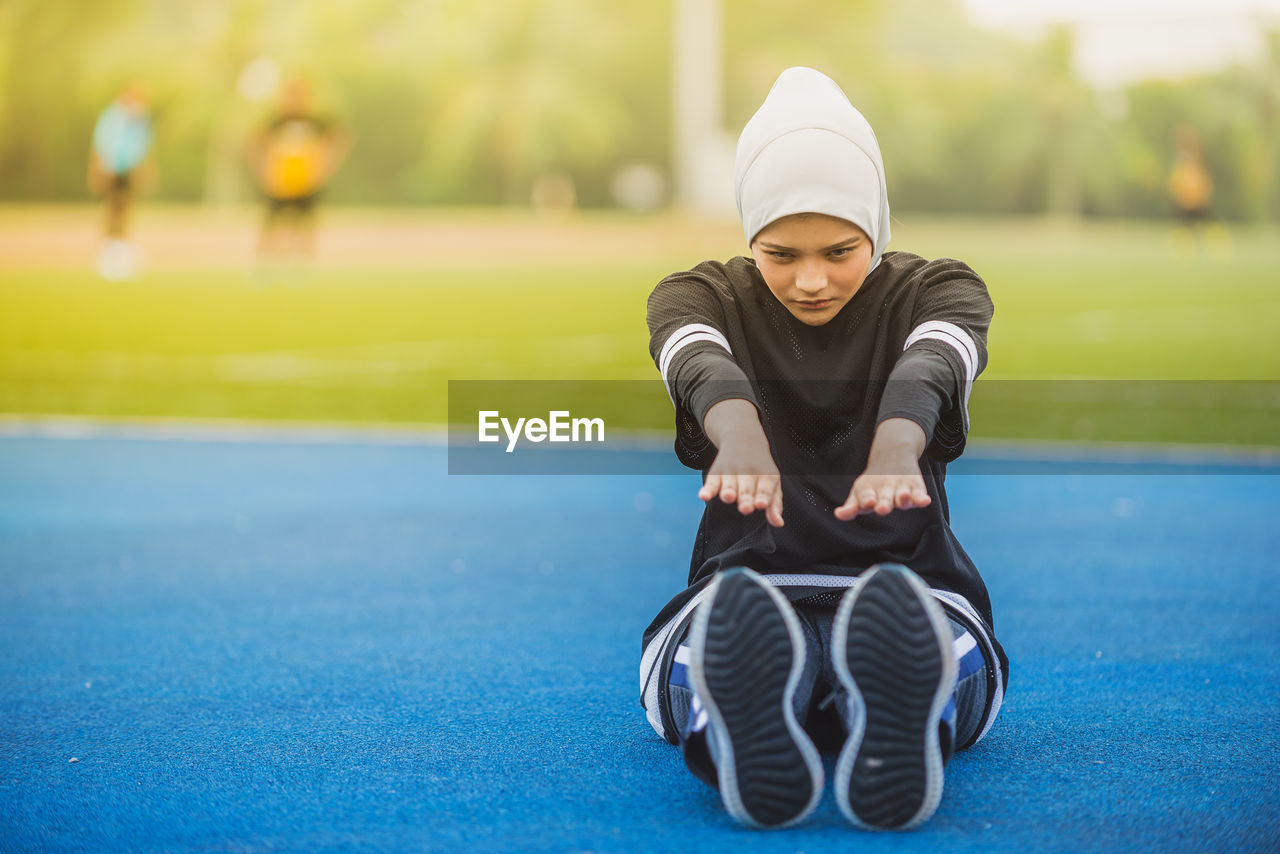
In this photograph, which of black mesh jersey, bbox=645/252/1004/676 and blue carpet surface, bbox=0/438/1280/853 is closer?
blue carpet surface, bbox=0/438/1280/853

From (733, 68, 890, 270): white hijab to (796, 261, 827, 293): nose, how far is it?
79 millimetres

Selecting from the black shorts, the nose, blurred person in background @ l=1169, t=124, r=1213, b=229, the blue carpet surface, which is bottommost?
the blue carpet surface

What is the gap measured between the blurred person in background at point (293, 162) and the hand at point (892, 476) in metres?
9.23

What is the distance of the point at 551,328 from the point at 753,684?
898 cm

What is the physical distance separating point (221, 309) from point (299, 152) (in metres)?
1.37

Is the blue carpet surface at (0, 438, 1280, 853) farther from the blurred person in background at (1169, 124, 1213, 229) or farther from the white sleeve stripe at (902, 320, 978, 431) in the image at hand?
the blurred person in background at (1169, 124, 1213, 229)

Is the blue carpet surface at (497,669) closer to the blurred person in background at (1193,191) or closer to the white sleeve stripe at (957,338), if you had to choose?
the white sleeve stripe at (957,338)

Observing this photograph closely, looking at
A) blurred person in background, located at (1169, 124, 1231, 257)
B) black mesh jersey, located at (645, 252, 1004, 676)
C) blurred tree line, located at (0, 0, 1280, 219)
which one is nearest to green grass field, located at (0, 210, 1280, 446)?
blurred person in background, located at (1169, 124, 1231, 257)

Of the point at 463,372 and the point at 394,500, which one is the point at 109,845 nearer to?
the point at 394,500

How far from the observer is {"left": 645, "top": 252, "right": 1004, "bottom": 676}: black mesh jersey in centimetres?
220

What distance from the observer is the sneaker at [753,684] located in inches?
73.4

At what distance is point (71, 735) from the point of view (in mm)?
2551

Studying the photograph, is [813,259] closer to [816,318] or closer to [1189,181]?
[816,318]

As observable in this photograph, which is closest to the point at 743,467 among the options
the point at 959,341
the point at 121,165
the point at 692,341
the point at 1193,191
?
the point at 692,341
